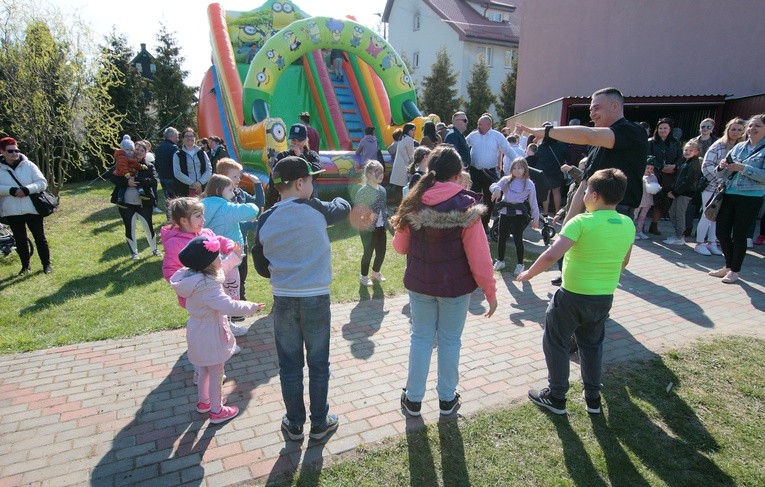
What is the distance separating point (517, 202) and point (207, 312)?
4506 mm

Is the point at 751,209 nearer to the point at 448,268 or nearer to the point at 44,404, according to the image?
the point at 448,268

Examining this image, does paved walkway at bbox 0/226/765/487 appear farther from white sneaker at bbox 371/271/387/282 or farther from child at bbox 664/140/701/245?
child at bbox 664/140/701/245

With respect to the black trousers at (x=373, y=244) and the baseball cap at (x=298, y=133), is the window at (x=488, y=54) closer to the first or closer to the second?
the baseball cap at (x=298, y=133)

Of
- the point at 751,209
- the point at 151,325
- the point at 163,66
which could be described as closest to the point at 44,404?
the point at 151,325

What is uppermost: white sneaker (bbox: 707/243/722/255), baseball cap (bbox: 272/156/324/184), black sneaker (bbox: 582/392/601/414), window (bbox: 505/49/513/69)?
window (bbox: 505/49/513/69)

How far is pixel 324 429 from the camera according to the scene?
304 centimetres

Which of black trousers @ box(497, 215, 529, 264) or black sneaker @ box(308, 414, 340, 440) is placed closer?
black sneaker @ box(308, 414, 340, 440)

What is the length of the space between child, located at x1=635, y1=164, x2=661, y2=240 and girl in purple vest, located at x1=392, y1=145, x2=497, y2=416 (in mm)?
6537

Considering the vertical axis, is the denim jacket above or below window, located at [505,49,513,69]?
below

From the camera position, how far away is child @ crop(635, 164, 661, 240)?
26.9 ft

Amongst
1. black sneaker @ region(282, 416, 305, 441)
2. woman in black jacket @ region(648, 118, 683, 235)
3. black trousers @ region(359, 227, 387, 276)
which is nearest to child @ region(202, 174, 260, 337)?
black sneaker @ region(282, 416, 305, 441)

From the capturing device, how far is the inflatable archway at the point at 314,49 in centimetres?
1140

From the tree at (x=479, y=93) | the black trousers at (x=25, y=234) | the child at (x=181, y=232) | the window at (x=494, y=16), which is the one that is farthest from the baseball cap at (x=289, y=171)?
the window at (x=494, y=16)

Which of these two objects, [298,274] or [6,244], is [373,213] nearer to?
[298,274]
